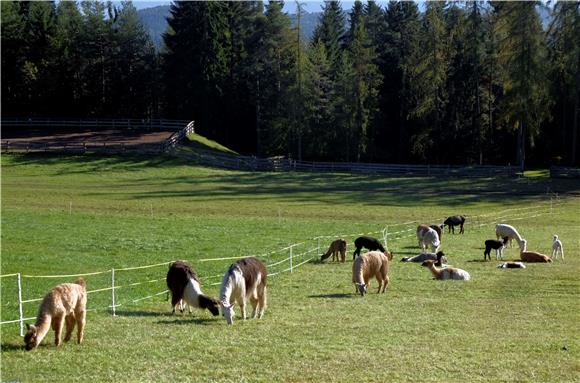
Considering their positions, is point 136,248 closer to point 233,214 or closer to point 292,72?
point 233,214

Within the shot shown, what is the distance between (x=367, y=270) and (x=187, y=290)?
628 cm

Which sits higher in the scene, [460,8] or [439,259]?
[460,8]

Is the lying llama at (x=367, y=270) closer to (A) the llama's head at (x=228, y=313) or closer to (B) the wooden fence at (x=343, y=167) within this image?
(A) the llama's head at (x=228, y=313)

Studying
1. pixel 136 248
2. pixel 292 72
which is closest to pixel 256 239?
pixel 136 248

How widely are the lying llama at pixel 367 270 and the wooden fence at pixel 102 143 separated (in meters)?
54.8

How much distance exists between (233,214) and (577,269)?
24777mm

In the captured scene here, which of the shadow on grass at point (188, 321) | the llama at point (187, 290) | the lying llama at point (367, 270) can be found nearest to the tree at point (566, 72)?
the lying llama at point (367, 270)

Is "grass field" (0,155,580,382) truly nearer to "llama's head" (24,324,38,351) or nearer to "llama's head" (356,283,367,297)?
"llama's head" (24,324,38,351)

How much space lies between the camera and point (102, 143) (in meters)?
79.2

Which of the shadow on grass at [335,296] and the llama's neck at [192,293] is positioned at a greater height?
the llama's neck at [192,293]

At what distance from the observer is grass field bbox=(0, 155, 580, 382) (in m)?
14.4

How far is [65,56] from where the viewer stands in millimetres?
91125

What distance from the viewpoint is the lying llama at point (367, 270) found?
914 inches

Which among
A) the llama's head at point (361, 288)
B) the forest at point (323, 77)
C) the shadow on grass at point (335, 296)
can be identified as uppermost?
the forest at point (323, 77)
